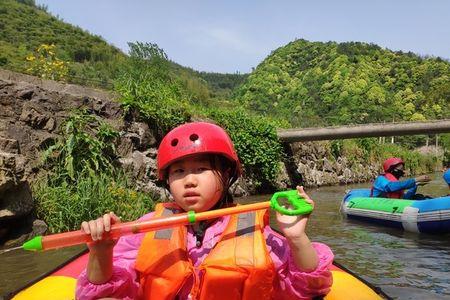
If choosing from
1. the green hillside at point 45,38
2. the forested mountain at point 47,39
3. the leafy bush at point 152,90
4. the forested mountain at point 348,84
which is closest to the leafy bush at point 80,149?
the leafy bush at point 152,90

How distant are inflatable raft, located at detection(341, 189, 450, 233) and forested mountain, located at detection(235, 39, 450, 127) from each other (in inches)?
1501

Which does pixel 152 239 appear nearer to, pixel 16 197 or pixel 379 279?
pixel 379 279

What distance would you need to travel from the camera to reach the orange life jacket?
1.92m

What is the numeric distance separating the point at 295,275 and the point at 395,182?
683 centimetres

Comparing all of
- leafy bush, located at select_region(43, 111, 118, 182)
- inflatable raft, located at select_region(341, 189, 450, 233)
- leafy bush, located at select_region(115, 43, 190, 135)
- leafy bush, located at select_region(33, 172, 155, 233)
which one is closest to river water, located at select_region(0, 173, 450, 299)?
inflatable raft, located at select_region(341, 189, 450, 233)

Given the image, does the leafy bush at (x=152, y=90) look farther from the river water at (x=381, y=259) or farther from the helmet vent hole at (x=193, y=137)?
the helmet vent hole at (x=193, y=137)

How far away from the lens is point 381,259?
5305mm

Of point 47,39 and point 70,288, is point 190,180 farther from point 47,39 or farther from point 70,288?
point 47,39

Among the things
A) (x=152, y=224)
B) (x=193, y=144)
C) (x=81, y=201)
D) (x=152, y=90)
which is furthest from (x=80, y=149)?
(x=152, y=224)

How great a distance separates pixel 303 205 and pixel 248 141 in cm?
1099

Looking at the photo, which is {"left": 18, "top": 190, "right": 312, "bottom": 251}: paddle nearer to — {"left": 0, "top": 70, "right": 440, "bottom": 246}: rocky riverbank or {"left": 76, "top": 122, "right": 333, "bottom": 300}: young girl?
{"left": 76, "top": 122, "right": 333, "bottom": 300}: young girl

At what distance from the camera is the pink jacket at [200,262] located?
1.90 metres

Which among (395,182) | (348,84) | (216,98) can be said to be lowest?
(395,182)

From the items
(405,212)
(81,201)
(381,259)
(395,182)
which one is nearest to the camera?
(381,259)
